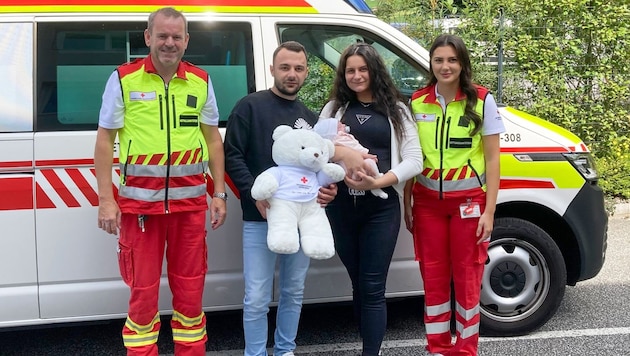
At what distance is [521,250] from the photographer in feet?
12.6

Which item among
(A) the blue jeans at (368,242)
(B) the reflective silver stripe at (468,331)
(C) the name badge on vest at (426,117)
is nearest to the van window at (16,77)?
(A) the blue jeans at (368,242)

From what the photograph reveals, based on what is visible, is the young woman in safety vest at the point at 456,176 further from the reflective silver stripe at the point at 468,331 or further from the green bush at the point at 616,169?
the green bush at the point at 616,169

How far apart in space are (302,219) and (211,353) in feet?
4.35

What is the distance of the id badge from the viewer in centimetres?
312

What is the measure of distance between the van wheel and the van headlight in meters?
0.44

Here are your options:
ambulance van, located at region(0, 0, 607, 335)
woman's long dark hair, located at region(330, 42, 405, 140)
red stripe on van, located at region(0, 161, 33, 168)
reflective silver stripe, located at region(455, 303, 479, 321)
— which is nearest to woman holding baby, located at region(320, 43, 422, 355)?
woman's long dark hair, located at region(330, 42, 405, 140)

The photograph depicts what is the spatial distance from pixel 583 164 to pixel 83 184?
9.76 feet

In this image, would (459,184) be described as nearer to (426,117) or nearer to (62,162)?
(426,117)

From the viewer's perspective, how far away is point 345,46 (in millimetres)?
3717

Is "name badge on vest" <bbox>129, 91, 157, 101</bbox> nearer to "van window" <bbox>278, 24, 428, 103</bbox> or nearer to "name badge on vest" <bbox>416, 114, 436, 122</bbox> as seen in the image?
"van window" <bbox>278, 24, 428, 103</bbox>

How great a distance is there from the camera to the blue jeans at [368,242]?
3117 millimetres

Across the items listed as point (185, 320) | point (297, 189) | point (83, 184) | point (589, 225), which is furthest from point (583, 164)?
point (83, 184)

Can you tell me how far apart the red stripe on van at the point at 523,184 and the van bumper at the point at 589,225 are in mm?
231

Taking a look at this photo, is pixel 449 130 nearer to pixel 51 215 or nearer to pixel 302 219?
pixel 302 219
